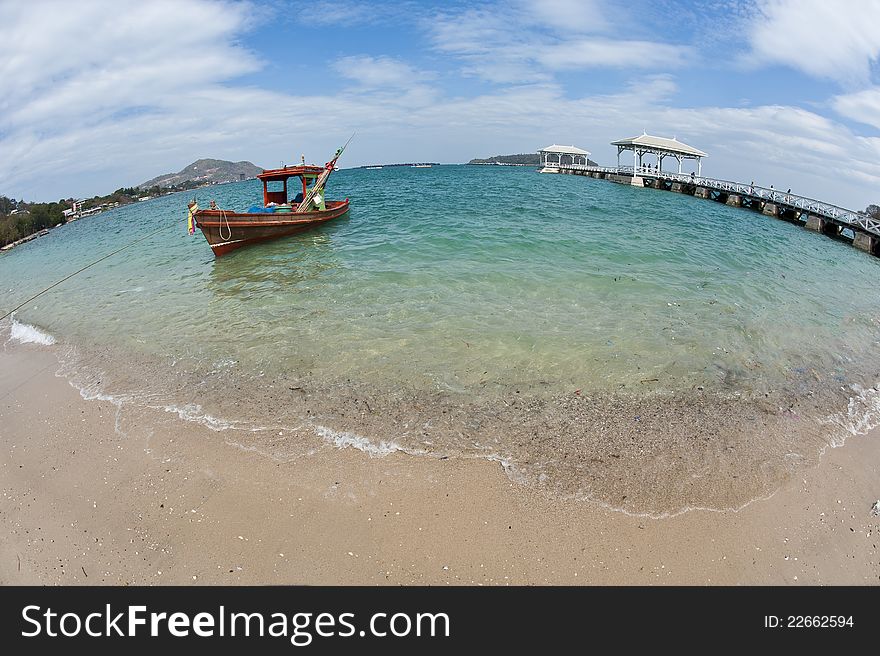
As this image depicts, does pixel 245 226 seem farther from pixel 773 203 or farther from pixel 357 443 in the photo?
pixel 773 203

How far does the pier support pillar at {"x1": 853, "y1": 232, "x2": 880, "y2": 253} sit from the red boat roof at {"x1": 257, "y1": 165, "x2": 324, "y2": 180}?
29.7 m

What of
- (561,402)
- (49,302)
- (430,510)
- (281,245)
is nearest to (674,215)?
(281,245)

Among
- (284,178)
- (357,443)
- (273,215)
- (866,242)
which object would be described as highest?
(284,178)

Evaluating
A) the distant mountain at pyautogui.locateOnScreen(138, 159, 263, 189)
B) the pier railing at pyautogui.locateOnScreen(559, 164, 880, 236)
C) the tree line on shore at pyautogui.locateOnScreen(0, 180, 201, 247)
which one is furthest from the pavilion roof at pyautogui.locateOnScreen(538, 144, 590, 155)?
the distant mountain at pyautogui.locateOnScreen(138, 159, 263, 189)

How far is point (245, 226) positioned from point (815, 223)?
35918 millimetres

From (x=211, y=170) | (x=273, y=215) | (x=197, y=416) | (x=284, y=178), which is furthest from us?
(x=211, y=170)

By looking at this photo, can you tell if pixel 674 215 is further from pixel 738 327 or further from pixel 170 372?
pixel 170 372

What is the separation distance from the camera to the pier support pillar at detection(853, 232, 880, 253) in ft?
73.2

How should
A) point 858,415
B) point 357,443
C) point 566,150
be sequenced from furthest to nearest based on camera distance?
1. point 566,150
2. point 858,415
3. point 357,443

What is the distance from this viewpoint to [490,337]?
354 inches

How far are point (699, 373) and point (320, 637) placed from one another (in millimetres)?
7265

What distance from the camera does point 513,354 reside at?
8305 millimetres

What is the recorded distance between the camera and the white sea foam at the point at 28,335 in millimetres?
10250

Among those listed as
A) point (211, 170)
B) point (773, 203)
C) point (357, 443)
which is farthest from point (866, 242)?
point (211, 170)
